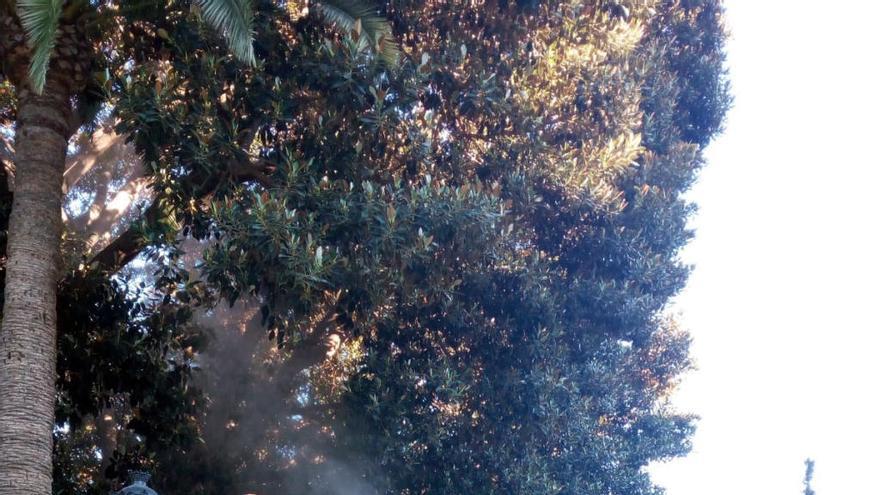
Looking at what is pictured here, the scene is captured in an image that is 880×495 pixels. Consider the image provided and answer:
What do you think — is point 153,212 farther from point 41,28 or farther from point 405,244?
point 405,244

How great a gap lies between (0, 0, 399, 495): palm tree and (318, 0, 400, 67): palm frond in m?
0.01

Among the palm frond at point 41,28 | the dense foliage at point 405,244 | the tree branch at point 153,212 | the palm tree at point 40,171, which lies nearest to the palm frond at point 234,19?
the palm tree at point 40,171

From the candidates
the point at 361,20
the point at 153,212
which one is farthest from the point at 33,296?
the point at 361,20

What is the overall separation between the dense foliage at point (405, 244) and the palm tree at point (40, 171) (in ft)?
1.64

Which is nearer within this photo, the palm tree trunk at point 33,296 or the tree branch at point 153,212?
the palm tree trunk at point 33,296

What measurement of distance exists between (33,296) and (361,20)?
4318 millimetres

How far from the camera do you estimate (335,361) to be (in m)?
16.1

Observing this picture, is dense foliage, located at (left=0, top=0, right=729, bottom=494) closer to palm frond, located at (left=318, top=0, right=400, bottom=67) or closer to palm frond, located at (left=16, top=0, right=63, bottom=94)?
palm frond, located at (left=318, top=0, right=400, bottom=67)

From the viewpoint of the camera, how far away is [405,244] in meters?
10.0

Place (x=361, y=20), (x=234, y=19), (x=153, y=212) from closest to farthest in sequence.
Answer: (x=234, y=19) → (x=361, y=20) → (x=153, y=212)

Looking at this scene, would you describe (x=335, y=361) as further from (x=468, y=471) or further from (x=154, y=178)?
(x=154, y=178)

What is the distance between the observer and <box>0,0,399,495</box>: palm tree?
7809mm

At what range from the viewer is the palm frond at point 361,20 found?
32.7 ft

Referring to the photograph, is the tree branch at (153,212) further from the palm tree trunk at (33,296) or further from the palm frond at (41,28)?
the palm frond at (41,28)
